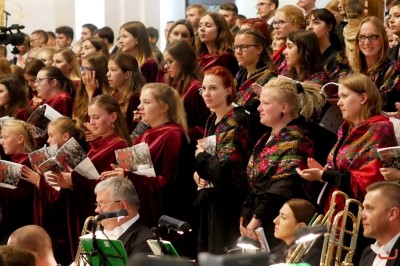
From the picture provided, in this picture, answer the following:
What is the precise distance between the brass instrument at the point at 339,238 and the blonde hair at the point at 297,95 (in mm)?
969

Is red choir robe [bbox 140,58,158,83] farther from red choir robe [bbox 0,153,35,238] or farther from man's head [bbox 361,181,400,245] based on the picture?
man's head [bbox 361,181,400,245]

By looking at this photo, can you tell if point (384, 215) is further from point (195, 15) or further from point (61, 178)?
point (195, 15)

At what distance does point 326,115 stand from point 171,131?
1.14 metres

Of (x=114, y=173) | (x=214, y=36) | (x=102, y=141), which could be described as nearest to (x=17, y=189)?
(x=102, y=141)

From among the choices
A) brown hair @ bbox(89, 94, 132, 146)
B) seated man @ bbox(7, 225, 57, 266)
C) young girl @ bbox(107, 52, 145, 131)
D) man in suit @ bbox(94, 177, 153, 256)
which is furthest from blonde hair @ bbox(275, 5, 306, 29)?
seated man @ bbox(7, 225, 57, 266)

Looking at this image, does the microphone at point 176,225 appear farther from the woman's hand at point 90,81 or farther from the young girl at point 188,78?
the woman's hand at point 90,81

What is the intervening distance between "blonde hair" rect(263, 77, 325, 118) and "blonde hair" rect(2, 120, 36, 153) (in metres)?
2.42

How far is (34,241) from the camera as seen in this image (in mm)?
6039

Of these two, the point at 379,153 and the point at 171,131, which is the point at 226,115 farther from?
the point at 379,153

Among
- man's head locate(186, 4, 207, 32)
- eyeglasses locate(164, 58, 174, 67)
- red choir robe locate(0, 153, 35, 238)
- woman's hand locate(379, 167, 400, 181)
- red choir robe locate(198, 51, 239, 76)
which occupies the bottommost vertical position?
red choir robe locate(0, 153, 35, 238)

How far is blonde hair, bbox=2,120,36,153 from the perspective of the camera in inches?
335

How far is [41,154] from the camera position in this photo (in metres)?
7.85

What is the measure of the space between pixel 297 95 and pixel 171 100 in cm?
114

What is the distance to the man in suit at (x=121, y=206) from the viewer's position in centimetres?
667
